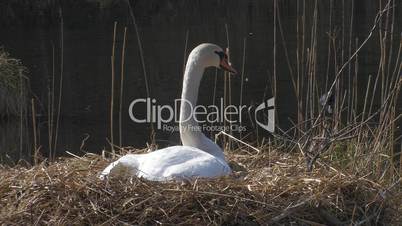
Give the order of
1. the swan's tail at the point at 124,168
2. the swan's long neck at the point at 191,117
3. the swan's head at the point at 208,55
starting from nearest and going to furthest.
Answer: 1. the swan's tail at the point at 124,168
2. the swan's long neck at the point at 191,117
3. the swan's head at the point at 208,55

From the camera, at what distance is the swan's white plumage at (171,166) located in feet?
15.7

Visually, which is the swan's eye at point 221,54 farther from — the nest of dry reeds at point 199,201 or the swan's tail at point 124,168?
the nest of dry reeds at point 199,201

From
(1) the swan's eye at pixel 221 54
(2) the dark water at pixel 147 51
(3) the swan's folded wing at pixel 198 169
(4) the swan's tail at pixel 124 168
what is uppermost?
(1) the swan's eye at pixel 221 54

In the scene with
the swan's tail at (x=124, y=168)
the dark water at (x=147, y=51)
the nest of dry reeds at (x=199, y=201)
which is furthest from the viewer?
the dark water at (x=147, y=51)

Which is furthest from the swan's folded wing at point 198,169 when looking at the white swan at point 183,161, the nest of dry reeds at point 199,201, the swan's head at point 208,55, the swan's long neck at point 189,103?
the swan's head at point 208,55

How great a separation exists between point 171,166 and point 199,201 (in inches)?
24.1

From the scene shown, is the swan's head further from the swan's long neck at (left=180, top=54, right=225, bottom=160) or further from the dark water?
the dark water

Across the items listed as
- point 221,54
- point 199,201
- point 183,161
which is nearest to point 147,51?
point 221,54

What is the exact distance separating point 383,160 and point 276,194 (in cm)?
206

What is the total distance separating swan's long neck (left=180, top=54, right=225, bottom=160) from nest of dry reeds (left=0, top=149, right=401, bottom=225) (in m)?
1.19

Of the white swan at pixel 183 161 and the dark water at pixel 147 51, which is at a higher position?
the white swan at pixel 183 161

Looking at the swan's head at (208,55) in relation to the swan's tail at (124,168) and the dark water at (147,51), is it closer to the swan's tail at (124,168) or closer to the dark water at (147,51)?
the swan's tail at (124,168)

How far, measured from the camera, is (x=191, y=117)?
234 inches

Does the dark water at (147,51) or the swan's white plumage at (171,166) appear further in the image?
the dark water at (147,51)
